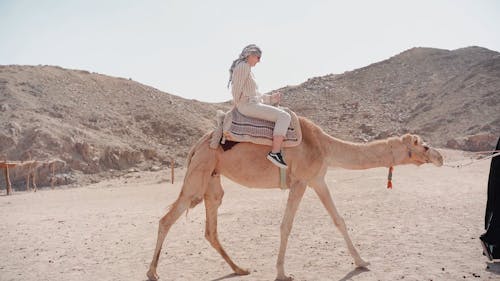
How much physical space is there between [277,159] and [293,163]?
41cm

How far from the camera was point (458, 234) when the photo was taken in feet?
29.8

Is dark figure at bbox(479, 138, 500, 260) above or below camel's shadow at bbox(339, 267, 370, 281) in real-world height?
above

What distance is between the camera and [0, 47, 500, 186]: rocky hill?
30625 mm

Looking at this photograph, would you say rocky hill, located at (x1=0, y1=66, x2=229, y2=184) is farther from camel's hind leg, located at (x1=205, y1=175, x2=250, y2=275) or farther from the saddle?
the saddle

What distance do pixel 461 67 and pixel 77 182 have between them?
4264cm

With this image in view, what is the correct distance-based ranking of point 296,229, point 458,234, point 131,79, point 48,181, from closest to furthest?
point 458,234 < point 296,229 < point 48,181 < point 131,79

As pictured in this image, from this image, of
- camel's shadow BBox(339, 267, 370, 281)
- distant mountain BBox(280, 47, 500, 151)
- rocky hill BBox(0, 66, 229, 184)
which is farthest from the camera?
distant mountain BBox(280, 47, 500, 151)

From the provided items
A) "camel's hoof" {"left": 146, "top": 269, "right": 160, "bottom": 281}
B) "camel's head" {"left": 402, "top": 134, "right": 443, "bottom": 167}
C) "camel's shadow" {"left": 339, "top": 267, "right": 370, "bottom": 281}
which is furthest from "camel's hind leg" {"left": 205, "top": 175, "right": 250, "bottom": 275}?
"camel's head" {"left": 402, "top": 134, "right": 443, "bottom": 167}

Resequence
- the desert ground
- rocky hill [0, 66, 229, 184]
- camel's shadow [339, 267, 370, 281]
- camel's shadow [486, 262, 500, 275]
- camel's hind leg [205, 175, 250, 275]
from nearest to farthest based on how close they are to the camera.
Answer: camel's shadow [486, 262, 500, 275] → camel's shadow [339, 267, 370, 281] → the desert ground → camel's hind leg [205, 175, 250, 275] → rocky hill [0, 66, 229, 184]

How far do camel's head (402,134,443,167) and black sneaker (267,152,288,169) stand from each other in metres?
1.92

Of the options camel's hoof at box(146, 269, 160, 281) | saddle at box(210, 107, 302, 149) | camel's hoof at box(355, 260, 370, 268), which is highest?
saddle at box(210, 107, 302, 149)

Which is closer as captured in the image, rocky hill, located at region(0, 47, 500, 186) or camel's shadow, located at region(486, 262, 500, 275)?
camel's shadow, located at region(486, 262, 500, 275)

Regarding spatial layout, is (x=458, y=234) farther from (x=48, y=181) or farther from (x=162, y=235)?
(x=48, y=181)

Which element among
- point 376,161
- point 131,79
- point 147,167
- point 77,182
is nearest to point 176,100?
point 131,79
